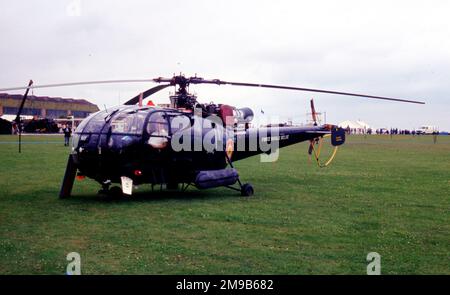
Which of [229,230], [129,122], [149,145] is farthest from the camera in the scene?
[149,145]

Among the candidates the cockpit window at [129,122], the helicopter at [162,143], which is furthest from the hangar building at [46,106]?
the cockpit window at [129,122]

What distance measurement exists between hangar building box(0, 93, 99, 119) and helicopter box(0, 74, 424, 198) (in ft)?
321

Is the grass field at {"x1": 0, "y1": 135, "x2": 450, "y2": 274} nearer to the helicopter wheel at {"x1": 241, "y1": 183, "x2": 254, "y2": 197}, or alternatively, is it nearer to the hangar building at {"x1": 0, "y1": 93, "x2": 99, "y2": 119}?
the helicopter wheel at {"x1": 241, "y1": 183, "x2": 254, "y2": 197}

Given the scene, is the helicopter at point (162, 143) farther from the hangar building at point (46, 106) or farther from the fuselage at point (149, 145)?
the hangar building at point (46, 106)

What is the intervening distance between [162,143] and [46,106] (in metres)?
107

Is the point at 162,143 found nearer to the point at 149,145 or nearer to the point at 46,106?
the point at 149,145

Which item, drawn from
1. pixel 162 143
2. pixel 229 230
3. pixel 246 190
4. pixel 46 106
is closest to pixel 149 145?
pixel 162 143

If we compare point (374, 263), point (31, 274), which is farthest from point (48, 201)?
point (374, 263)

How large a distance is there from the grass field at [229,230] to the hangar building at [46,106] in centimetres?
9921

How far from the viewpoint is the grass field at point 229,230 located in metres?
6.98

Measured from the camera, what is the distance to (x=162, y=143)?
12594 millimetres

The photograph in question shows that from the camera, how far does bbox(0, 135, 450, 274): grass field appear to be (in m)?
6.98

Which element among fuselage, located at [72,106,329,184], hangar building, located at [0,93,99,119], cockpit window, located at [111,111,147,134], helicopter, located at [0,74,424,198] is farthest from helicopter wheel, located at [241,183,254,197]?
hangar building, located at [0,93,99,119]
